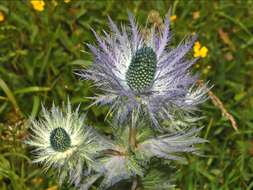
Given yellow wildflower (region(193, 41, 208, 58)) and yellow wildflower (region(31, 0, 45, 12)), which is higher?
yellow wildflower (region(31, 0, 45, 12))

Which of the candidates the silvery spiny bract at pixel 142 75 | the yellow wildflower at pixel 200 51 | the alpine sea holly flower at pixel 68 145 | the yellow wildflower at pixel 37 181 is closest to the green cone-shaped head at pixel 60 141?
the alpine sea holly flower at pixel 68 145

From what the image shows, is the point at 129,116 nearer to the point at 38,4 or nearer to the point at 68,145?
the point at 68,145

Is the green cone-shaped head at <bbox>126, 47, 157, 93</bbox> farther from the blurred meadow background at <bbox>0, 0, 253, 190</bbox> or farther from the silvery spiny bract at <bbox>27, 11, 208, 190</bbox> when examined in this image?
the blurred meadow background at <bbox>0, 0, 253, 190</bbox>

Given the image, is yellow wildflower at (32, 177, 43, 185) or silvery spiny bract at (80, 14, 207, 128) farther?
yellow wildflower at (32, 177, 43, 185)

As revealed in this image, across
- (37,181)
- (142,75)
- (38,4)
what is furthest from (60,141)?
(38,4)

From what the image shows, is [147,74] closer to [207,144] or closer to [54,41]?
[207,144]

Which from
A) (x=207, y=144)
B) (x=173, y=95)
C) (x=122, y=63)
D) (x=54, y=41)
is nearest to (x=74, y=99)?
(x=54, y=41)

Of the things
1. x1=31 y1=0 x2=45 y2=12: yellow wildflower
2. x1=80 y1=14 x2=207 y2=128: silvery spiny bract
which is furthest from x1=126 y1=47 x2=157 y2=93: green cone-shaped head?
x1=31 y1=0 x2=45 y2=12: yellow wildflower
